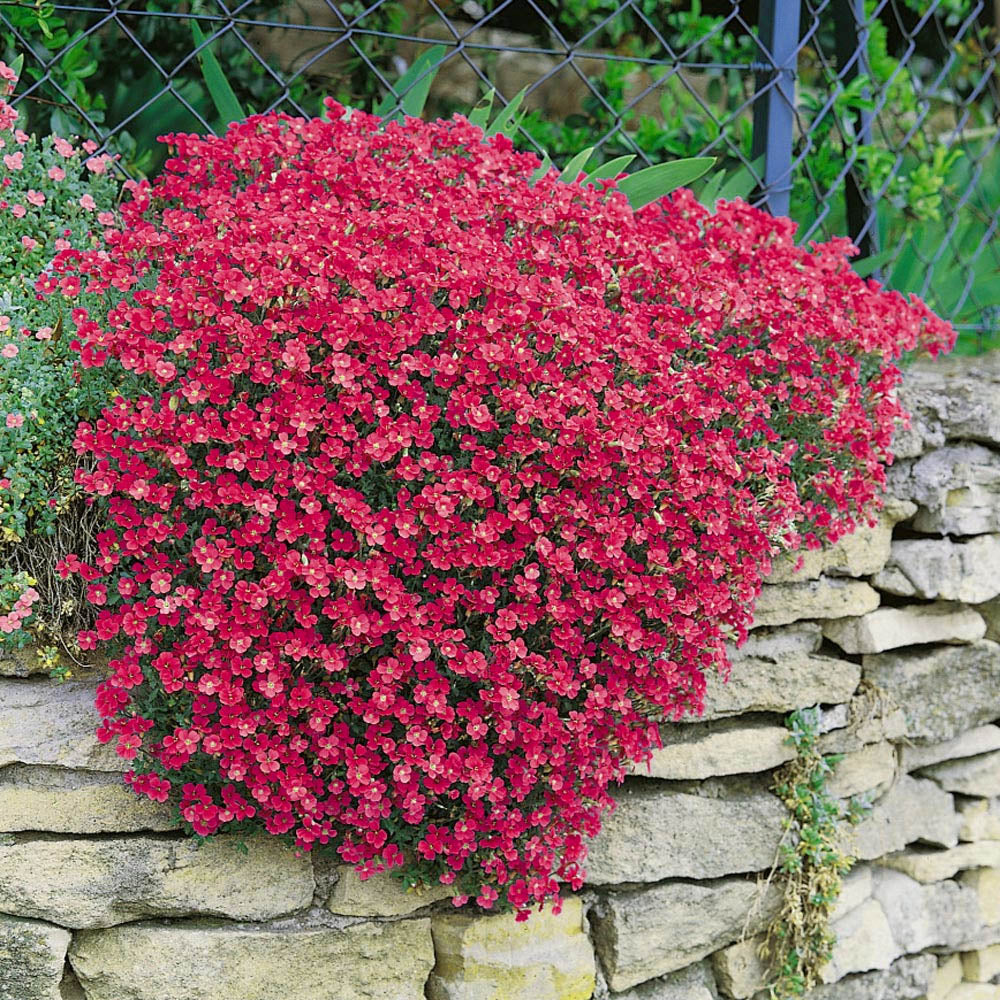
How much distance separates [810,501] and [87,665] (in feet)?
4.94

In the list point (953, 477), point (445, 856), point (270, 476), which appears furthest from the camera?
point (953, 477)

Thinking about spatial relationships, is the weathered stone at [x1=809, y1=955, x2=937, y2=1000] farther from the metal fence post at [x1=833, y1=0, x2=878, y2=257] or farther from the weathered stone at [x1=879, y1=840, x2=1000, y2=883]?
the metal fence post at [x1=833, y1=0, x2=878, y2=257]

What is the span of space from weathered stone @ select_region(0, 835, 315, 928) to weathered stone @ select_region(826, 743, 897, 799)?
130 cm

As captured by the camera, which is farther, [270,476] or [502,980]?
[502,980]

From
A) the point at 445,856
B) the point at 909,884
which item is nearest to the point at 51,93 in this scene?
the point at 445,856

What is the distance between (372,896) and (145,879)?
1.31ft

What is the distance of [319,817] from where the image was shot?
6.38 ft

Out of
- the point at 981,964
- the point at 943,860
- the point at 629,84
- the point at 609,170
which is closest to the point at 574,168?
the point at 609,170

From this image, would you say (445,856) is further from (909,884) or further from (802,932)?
(909,884)

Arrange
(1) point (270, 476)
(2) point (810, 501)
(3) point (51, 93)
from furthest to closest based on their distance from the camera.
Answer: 1. (3) point (51, 93)
2. (2) point (810, 501)
3. (1) point (270, 476)

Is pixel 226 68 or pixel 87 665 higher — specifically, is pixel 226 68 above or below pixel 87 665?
above

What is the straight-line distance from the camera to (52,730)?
1.99m

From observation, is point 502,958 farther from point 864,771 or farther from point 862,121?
point 862,121

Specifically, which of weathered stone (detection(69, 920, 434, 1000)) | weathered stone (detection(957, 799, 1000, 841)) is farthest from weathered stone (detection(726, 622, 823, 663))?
weathered stone (detection(69, 920, 434, 1000))
